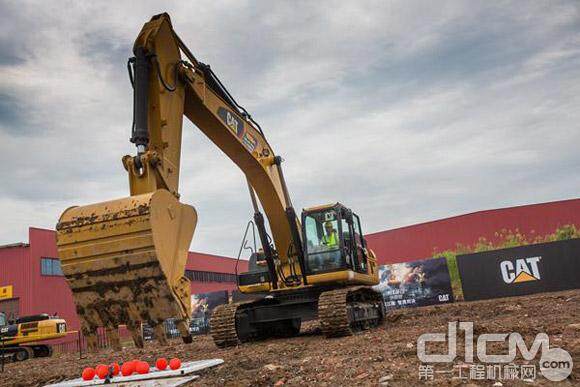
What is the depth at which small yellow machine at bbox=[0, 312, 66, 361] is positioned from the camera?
2002 cm

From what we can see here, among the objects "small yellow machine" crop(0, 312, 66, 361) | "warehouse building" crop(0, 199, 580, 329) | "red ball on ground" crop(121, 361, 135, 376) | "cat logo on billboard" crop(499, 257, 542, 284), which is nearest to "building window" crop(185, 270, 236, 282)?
"warehouse building" crop(0, 199, 580, 329)

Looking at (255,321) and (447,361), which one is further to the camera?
(255,321)

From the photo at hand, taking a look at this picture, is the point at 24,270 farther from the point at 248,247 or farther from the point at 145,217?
the point at 145,217

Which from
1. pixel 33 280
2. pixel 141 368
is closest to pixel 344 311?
pixel 141 368

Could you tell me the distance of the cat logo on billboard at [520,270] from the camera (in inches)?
703

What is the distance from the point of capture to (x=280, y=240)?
36.1 ft

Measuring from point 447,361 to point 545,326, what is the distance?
2.96 metres

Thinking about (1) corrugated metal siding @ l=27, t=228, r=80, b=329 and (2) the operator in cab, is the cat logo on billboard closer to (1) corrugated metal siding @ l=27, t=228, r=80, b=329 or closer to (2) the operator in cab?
(2) the operator in cab

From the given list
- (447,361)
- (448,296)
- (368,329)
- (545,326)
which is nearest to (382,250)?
(448,296)

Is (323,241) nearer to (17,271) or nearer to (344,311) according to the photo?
(344,311)

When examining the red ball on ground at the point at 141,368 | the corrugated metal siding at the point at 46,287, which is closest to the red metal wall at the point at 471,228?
the corrugated metal siding at the point at 46,287

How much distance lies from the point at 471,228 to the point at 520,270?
1415 cm

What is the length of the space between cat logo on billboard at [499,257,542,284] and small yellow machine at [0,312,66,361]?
54.1ft

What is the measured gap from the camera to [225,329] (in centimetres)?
1028
